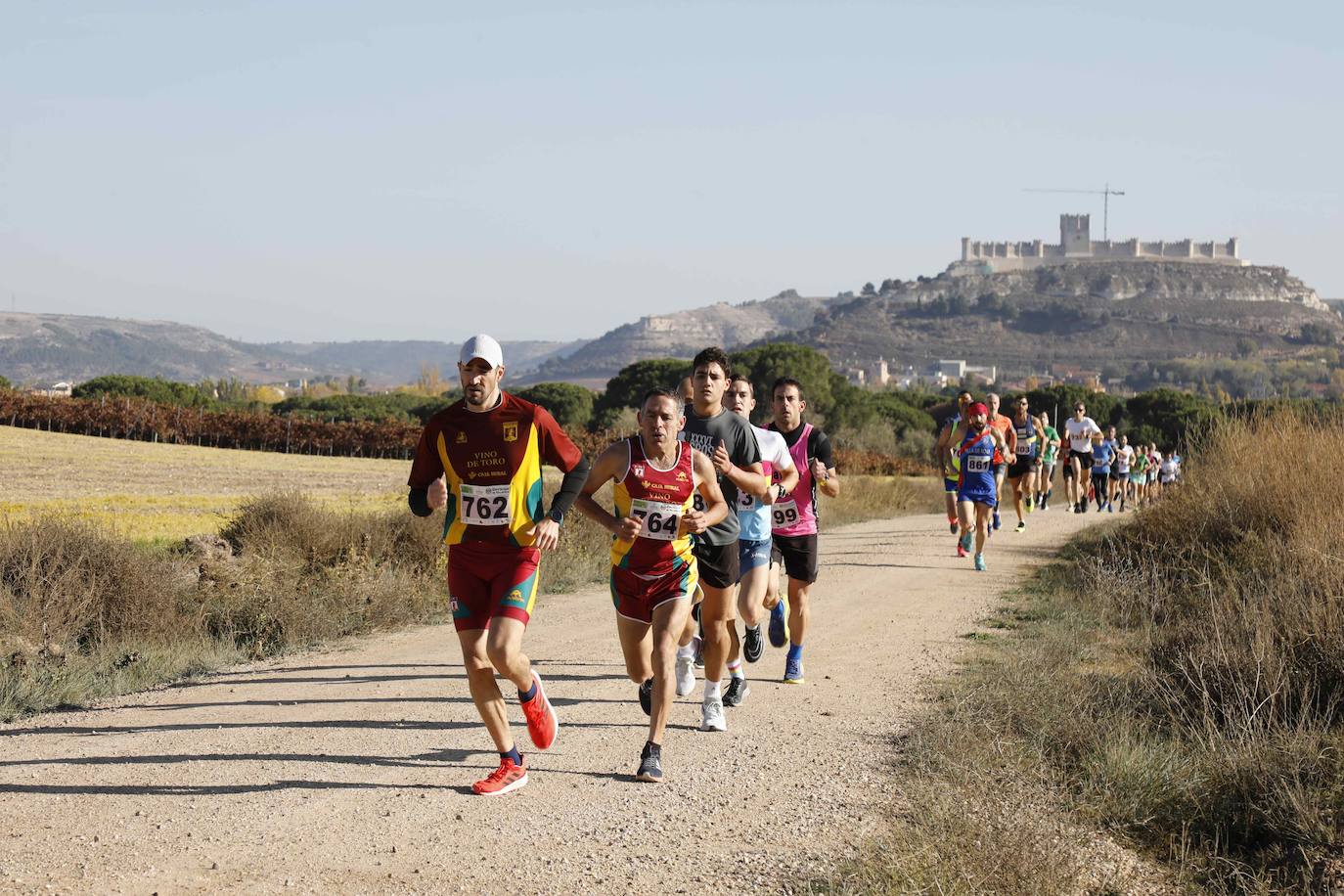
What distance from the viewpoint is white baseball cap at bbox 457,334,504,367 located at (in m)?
7.06

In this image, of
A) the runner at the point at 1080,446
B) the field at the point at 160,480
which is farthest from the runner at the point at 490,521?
the runner at the point at 1080,446

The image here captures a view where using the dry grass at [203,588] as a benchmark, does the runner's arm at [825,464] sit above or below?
above

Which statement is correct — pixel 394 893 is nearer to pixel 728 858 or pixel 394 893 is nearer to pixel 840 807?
pixel 728 858

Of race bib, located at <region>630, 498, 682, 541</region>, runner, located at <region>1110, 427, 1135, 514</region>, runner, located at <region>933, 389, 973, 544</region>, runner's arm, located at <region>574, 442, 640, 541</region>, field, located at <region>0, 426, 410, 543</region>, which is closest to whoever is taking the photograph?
runner's arm, located at <region>574, 442, 640, 541</region>

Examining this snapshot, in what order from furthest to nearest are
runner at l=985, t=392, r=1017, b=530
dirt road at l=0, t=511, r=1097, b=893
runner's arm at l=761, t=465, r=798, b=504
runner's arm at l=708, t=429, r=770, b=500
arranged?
runner at l=985, t=392, r=1017, b=530 → runner's arm at l=761, t=465, r=798, b=504 → runner's arm at l=708, t=429, r=770, b=500 → dirt road at l=0, t=511, r=1097, b=893

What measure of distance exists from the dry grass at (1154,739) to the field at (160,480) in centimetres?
955

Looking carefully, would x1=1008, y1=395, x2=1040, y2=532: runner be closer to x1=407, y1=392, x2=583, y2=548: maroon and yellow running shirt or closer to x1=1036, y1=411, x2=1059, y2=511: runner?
x1=1036, y1=411, x2=1059, y2=511: runner

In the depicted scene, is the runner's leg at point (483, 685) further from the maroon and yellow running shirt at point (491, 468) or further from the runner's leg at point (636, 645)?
the runner's leg at point (636, 645)

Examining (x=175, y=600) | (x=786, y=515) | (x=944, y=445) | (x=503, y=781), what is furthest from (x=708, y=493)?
(x=944, y=445)

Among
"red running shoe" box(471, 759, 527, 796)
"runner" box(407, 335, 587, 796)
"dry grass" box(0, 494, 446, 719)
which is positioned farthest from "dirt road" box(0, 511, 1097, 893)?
"dry grass" box(0, 494, 446, 719)

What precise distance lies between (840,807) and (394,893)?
2337 mm

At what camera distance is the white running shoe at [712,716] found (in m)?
8.48

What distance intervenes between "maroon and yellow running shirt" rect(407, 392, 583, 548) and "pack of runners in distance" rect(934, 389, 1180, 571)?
10.2m

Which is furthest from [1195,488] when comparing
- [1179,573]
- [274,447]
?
[274,447]
